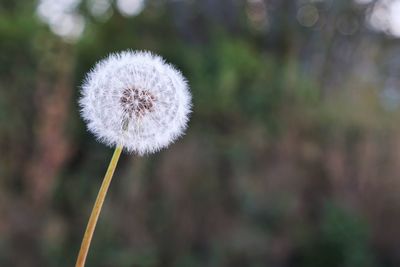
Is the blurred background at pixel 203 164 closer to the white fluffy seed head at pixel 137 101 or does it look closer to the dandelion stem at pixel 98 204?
the white fluffy seed head at pixel 137 101

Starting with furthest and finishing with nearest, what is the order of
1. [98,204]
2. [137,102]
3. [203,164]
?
[203,164] → [137,102] → [98,204]

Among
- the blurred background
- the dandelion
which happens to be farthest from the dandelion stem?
the blurred background

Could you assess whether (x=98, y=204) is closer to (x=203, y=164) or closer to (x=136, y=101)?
(x=136, y=101)

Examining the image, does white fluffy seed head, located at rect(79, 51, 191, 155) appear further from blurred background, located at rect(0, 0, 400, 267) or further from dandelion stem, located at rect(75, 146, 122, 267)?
blurred background, located at rect(0, 0, 400, 267)

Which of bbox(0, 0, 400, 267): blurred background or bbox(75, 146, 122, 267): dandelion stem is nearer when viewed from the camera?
bbox(75, 146, 122, 267): dandelion stem

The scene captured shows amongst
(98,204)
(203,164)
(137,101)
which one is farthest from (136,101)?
(203,164)

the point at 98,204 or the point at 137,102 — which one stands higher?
the point at 137,102

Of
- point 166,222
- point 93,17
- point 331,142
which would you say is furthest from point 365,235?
point 93,17

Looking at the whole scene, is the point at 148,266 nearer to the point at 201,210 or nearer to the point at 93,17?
the point at 201,210

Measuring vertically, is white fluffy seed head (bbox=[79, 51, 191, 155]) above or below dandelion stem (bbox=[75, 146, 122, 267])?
above
